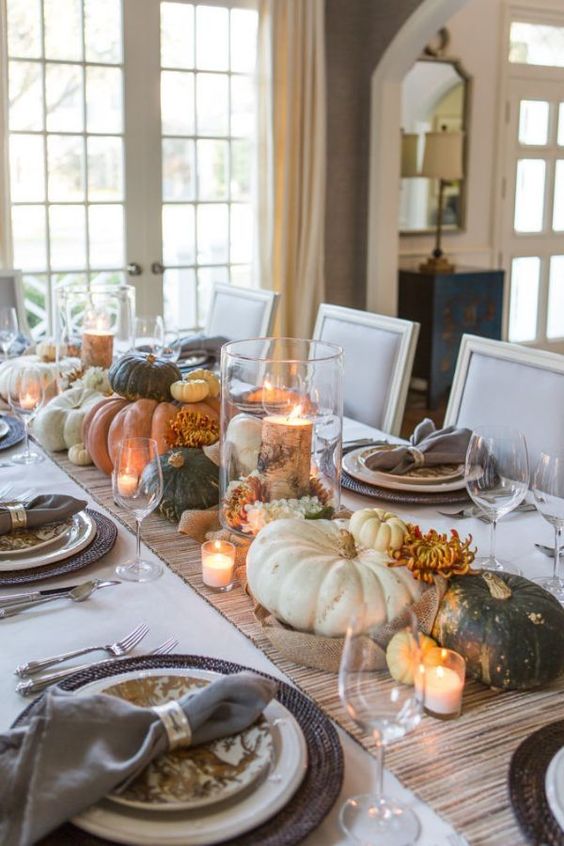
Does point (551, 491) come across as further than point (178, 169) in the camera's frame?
No

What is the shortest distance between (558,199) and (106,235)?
3266mm

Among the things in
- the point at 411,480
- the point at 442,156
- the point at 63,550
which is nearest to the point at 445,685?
the point at 63,550

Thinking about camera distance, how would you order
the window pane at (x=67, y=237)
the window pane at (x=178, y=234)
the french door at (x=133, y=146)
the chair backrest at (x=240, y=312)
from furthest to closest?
the window pane at (x=178, y=234) < the window pane at (x=67, y=237) < the french door at (x=133, y=146) < the chair backrest at (x=240, y=312)

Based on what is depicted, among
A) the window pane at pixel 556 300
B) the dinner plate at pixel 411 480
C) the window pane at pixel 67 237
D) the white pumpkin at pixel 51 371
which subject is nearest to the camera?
the dinner plate at pixel 411 480

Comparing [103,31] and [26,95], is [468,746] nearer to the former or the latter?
[26,95]

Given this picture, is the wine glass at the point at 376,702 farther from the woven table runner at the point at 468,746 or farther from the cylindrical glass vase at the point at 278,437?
the cylindrical glass vase at the point at 278,437

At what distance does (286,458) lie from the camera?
146 centimetres

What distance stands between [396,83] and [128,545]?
394 cm

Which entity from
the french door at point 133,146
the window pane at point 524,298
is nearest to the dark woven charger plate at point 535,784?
the french door at point 133,146

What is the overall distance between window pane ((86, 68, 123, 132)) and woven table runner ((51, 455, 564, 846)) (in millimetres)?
3609

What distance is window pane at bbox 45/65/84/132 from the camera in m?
4.25

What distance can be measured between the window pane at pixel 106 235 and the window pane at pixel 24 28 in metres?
0.72

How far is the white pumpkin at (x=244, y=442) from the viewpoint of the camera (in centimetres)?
149

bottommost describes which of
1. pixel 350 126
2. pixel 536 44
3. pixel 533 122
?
pixel 350 126
